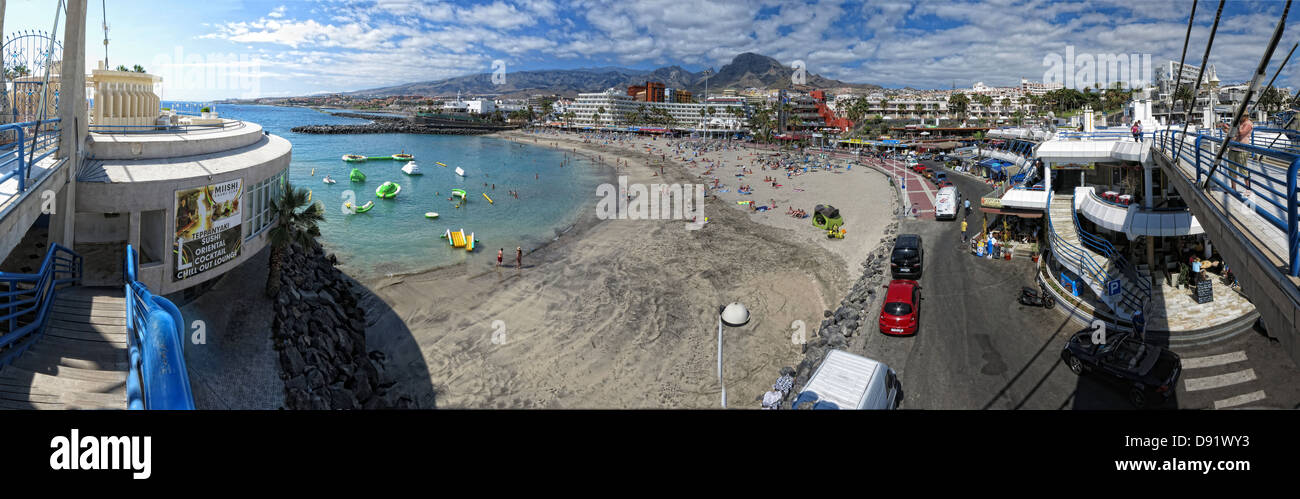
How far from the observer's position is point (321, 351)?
12.0m

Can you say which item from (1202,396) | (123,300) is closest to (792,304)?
(1202,396)

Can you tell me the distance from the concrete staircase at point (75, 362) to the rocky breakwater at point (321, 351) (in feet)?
10.8

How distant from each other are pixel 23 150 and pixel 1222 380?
17.4 m

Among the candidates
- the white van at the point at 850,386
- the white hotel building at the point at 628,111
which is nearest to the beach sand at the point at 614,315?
the white van at the point at 850,386

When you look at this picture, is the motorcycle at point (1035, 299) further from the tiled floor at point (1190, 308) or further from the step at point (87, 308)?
the step at point (87, 308)

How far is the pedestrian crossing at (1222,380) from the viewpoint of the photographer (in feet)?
31.1

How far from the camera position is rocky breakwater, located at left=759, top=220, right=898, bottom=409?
12.3m

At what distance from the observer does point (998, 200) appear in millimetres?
21891

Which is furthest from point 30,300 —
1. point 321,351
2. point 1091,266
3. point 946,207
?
point 946,207

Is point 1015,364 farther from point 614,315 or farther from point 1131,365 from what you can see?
point 614,315

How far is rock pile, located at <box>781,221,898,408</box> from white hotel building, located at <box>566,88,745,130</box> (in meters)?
128

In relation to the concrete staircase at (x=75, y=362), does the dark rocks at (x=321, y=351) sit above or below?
below

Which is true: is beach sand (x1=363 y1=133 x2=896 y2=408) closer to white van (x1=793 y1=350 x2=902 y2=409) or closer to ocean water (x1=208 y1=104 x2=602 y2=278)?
ocean water (x1=208 y1=104 x2=602 y2=278)
